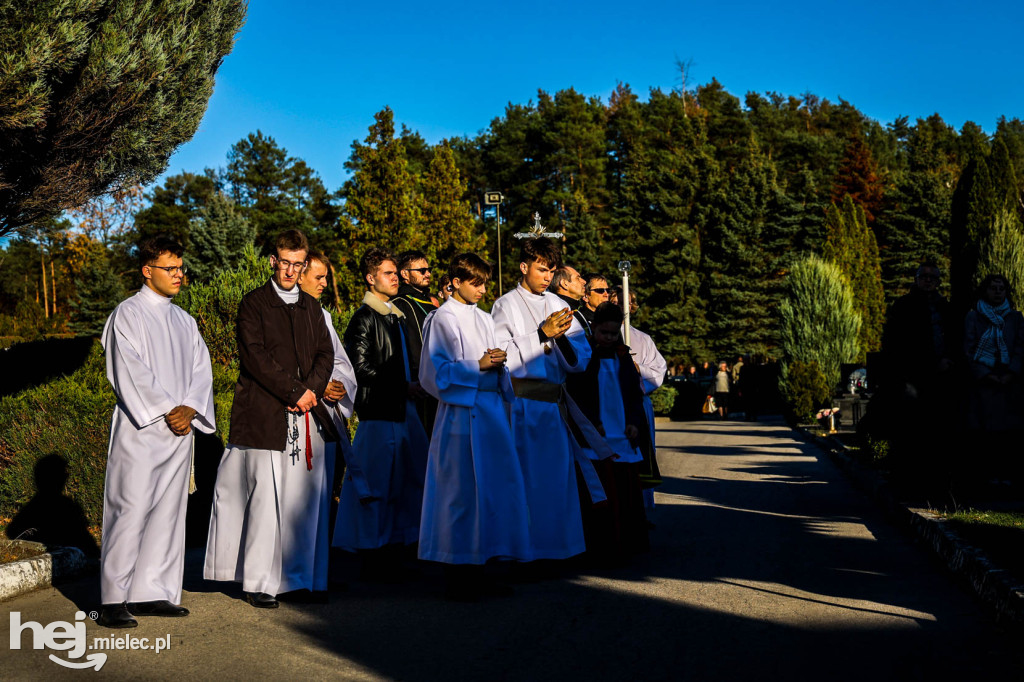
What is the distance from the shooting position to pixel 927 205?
61.1m

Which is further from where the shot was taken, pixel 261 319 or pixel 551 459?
pixel 551 459

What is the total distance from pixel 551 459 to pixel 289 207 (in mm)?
72592

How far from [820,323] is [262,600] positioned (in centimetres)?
3365

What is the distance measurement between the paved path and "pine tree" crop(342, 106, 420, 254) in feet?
108

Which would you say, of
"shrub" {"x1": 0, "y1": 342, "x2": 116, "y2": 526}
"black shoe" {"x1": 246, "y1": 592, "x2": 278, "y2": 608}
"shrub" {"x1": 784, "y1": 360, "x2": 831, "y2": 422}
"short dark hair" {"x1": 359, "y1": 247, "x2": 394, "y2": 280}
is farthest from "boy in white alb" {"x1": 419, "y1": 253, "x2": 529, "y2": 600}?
"shrub" {"x1": 784, "y1": 360, "x2": 831, "y2": 422}

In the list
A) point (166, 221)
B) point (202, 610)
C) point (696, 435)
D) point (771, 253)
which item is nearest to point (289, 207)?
point (166, 221)

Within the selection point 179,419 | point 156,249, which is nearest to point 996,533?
point 179,419

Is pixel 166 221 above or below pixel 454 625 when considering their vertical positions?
above

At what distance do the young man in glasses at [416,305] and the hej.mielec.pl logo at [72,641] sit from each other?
9.56 ft

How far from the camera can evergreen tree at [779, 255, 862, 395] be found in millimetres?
36812

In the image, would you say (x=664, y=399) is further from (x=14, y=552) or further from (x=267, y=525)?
(x=267, y=525)

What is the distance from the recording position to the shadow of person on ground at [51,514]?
8648 millimetres

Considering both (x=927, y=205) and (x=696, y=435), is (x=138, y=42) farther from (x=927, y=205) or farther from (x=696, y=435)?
(x=927, y=205)

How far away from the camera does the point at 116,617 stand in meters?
5.64
